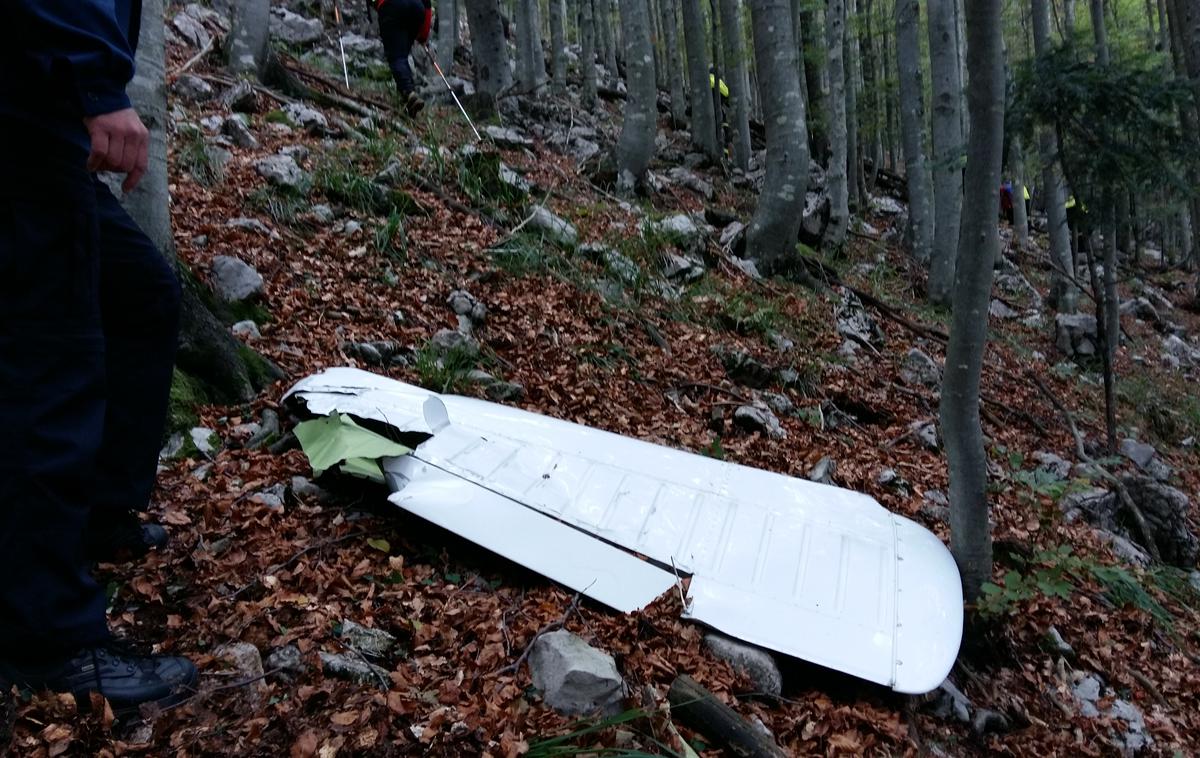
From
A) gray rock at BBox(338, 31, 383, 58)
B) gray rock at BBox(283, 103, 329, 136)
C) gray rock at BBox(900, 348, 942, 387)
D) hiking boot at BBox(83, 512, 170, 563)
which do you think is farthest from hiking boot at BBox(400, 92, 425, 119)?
hiking boot at BBox(83, 512, 170, 563)

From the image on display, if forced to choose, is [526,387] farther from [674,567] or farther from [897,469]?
[897,469]

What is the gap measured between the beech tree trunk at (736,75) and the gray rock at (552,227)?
9.05 metres

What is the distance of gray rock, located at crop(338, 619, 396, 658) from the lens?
211 cm

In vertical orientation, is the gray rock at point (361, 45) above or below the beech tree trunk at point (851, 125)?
above

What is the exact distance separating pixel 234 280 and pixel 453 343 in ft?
4.30

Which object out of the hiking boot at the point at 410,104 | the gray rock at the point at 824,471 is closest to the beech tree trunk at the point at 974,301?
the gray rock at the point at 824,471

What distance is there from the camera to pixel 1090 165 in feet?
18.6

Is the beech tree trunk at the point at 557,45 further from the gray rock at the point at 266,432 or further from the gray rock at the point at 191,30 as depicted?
the gray rock at the point at 266,432

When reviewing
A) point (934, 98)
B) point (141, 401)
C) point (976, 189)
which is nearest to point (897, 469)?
point (976, 189)

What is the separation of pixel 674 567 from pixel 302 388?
189cm

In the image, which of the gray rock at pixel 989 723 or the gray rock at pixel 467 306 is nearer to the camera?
the gray rock at pixel 989 723

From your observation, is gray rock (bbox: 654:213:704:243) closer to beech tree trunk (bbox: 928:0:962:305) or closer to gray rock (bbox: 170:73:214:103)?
beech tree trunk (bbox: 928:0:962:305)

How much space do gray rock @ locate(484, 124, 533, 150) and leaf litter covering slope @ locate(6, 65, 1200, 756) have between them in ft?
12.9

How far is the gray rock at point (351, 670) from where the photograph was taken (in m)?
1.97
